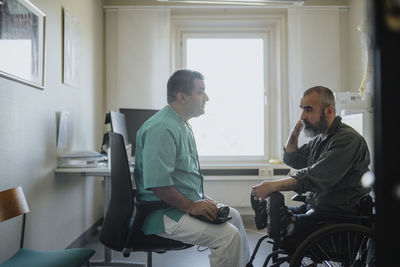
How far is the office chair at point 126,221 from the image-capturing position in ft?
5.25

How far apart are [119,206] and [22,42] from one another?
1.15 m

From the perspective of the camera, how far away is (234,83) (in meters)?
4.18

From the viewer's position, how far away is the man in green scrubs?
1.57 meters

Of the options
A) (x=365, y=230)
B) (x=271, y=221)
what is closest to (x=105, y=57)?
(x=271, y=221)

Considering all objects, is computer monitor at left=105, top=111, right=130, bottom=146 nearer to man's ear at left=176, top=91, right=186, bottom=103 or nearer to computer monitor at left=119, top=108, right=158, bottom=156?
computer monitor at left=119, top=108, right=158, bottom=156

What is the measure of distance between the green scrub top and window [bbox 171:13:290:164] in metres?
2.33

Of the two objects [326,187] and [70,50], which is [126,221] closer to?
[326,187]

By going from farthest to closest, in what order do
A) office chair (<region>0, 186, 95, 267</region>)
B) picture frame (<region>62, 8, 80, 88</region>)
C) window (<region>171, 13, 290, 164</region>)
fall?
1. window (<region>171, 13, 290, 164</region>)
2. picture frame (<region>62, 8, 80, 88</region>)
3. office chair (<region>0, 186, 95, 267</region>)

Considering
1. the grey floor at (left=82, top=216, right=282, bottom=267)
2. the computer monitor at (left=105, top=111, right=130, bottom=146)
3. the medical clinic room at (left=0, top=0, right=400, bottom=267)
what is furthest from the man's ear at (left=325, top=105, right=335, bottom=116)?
the computer monitor at (left=105, top=111, right=130, bottom=146)

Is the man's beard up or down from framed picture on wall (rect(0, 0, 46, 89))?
down

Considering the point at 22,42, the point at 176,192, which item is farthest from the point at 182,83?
the point at 22,42

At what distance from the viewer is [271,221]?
160 cm

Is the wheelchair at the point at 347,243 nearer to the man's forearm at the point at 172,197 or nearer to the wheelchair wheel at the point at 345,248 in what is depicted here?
the wheelchair wheel at the point at 345,248

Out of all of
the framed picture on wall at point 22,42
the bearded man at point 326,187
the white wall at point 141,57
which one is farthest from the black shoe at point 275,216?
the white wall at point 141,57
